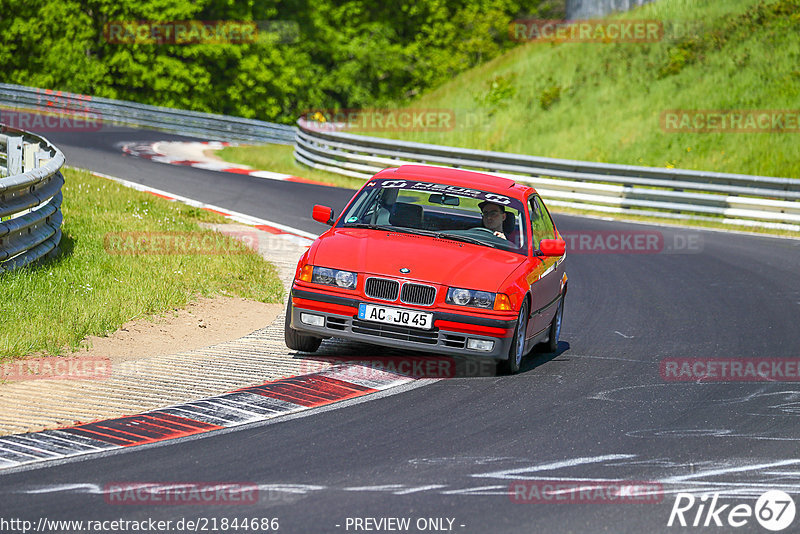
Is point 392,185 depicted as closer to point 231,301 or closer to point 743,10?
point 231,301

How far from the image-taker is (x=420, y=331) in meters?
8.66

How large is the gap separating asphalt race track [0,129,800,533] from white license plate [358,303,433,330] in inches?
20.2

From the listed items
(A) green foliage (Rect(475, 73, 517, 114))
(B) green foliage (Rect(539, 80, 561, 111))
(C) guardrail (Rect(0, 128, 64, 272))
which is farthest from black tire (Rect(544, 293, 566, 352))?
(A) green foliage (Rect(475, 73, 517, 114))

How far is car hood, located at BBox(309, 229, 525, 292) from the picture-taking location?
8.78m

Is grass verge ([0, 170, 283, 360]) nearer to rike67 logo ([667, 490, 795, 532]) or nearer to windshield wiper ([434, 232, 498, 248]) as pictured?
windshield wiper ([434, 232, 498, 248])

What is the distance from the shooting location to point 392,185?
33.2 feet

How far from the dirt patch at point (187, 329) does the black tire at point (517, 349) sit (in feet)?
8.75

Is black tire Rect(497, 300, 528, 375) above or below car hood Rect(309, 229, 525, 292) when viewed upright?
below

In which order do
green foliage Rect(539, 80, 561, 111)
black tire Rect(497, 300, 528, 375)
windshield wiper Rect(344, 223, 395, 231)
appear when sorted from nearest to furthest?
black tire Rect(497, 300, 528, 375) → windshield wiper Rect(344, 223, 395, 231) → green foliage Rect(539, 80, 561, 111)

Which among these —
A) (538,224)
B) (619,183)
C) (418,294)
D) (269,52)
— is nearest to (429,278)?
(418,294)

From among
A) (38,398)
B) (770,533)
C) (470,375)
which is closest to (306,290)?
(470,375)

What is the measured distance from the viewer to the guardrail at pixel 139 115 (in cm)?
3819

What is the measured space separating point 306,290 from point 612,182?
15787mm

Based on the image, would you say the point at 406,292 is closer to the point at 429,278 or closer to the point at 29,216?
the point at 429,278
